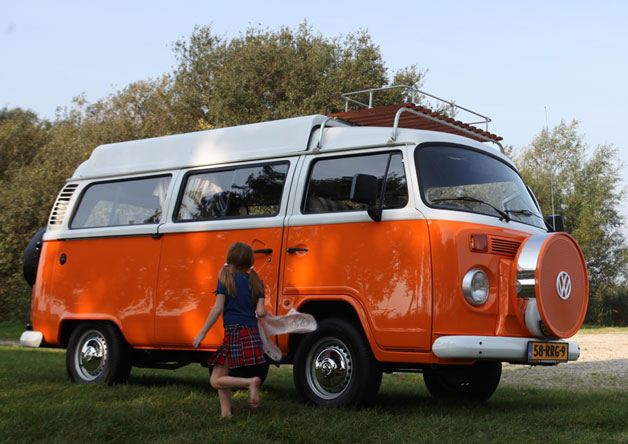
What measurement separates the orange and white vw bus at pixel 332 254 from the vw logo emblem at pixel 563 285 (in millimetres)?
20

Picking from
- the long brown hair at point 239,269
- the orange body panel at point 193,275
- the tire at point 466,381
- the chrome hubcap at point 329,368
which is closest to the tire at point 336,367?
the chrome hubcap at point 329,368

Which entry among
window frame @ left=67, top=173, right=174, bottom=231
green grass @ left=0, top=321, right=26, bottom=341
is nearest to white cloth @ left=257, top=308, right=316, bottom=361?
window frame @ left=67, top=173, right=174, bottom=231

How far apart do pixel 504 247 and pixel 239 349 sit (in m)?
2.48

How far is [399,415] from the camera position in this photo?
6.36 metres

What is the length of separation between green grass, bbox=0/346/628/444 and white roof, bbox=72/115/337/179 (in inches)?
101

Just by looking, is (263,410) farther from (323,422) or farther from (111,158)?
(111,158)

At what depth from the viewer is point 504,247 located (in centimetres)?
634

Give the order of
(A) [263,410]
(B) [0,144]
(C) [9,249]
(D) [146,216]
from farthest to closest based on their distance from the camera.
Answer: (B) [0,144]
(C) [9,249]
(D) [146,216]
(A) [263,410]

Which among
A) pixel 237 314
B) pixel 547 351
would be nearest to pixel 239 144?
pixel 237 314

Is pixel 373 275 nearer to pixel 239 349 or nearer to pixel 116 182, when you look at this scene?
pixel 239 349

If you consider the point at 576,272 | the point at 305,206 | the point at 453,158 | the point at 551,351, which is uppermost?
the point at 453,158

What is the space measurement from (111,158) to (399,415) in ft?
16.7

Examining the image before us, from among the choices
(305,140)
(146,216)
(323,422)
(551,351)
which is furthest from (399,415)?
(146,216)

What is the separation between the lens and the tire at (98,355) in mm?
8414
